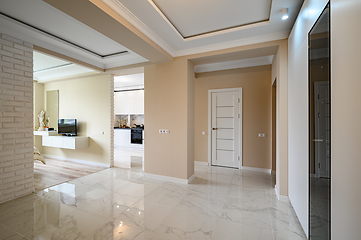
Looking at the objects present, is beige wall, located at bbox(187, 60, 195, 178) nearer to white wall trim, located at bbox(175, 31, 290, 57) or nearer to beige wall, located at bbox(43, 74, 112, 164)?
white wall trim, located at bbox(175, 31, 290, 57)

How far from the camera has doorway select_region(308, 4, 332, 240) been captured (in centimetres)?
139

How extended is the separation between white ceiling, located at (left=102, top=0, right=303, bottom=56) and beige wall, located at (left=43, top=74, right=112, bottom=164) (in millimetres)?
2647

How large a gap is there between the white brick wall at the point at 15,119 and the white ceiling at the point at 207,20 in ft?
6.98

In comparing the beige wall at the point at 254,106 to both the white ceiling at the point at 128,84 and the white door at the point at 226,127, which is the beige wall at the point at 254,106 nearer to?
the white door at the point at 226,127

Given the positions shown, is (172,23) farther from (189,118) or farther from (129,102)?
(129,102)

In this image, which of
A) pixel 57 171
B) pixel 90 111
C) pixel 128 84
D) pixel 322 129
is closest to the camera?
pixel 322 129

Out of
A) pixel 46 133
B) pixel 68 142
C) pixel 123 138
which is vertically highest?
pixel 46 133

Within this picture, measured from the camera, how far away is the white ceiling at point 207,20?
2.21m

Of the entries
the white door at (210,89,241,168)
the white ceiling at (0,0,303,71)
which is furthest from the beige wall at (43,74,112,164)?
the white door at (210,89,241,168)

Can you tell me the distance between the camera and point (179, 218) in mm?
2279

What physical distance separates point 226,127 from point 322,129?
3.22m

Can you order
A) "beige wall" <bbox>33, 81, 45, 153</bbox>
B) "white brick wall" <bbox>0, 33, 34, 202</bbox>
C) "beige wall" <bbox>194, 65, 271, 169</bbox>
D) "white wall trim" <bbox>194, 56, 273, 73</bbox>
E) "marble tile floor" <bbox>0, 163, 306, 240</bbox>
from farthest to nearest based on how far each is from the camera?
1. "beige wall" <bbox>33, 81, 45, 153</bbox>
2. "beige wall" <bbox>194, 65, 271, 169</bbox>
3. "white wall trim" <bbox>194, 56, 273, 73</bbox>
4. "white brick wall" <bbox>0, 33, 34, 202</bbox>
5. "marble tile floor" <bbox>0, 163, 306, 240</bbox>

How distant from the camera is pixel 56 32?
2.99m

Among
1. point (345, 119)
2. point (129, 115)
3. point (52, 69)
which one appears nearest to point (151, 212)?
point (345, 119)
